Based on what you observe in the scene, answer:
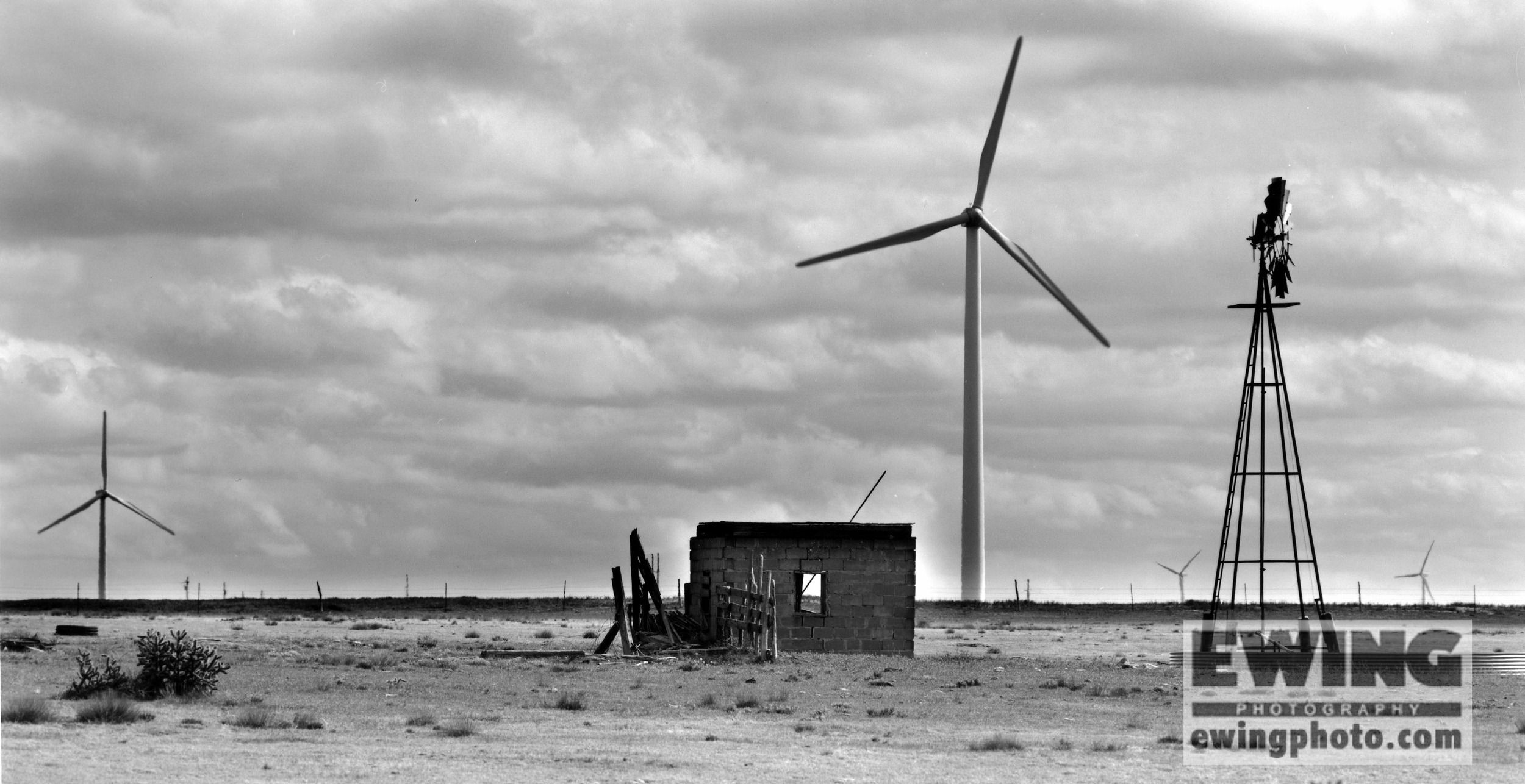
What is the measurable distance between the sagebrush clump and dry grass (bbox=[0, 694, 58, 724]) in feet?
8.68

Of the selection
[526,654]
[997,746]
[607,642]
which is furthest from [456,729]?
[607,642]

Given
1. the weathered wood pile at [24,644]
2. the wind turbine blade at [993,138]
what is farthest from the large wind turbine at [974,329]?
the weathered wood pile at [24,644]

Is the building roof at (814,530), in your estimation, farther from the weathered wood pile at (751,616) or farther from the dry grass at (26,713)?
the dry grass at (26,713)

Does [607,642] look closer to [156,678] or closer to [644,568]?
[644,568]

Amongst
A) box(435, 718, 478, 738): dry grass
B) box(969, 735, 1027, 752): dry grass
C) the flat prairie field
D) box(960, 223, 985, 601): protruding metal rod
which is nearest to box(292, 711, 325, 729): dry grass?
the flat prairie field

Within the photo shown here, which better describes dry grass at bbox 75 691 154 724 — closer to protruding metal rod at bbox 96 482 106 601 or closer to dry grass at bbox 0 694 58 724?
dry grass at bbox 0 694 58 724

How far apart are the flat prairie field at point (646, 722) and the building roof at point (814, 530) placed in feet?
10.00

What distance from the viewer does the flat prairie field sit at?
20234mm

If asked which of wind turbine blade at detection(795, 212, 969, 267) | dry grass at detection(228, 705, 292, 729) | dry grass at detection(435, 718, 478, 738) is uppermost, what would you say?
wind turbine blade at detection(795, 212, 969, 267)

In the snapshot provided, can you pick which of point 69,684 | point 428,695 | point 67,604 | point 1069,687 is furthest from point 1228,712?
point 67,604

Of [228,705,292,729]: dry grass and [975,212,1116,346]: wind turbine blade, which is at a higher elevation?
[975,212,1116,346]: wind turbine blade

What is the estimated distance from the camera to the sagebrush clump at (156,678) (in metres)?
27.4

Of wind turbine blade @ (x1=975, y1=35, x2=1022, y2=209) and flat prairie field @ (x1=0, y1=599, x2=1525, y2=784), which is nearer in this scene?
flat prairie field @ (x1=0, y1=599, x2=1525, y2=784)

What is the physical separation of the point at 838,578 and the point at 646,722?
18085 millimetres
